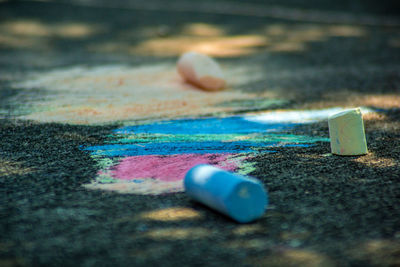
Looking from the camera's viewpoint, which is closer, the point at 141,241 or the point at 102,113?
the point at 141,241

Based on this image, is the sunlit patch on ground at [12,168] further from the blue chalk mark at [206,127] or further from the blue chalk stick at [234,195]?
the blue chalk stick at [234,195]

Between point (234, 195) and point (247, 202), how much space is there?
0.12 meters

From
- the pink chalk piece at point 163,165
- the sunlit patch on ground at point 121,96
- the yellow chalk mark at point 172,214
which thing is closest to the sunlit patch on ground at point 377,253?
the yellow chalk mark at point 172,214

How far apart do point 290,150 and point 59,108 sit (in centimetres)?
337

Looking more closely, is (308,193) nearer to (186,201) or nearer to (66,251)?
(186,201)

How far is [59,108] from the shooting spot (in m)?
6.82

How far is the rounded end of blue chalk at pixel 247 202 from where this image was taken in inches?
132

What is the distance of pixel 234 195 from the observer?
3350mm

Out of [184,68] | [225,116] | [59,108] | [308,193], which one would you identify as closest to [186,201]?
[308,193]

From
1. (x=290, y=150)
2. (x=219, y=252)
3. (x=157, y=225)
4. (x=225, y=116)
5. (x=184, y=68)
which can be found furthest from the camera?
(x=184, y=68)

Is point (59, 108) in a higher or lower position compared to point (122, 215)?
higher

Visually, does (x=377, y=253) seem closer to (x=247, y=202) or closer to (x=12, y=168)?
(x=247, y=202)

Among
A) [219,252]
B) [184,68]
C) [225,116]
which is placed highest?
[184,68]

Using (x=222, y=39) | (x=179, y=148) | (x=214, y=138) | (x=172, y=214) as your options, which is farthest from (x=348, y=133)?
(x=222, y=39)
